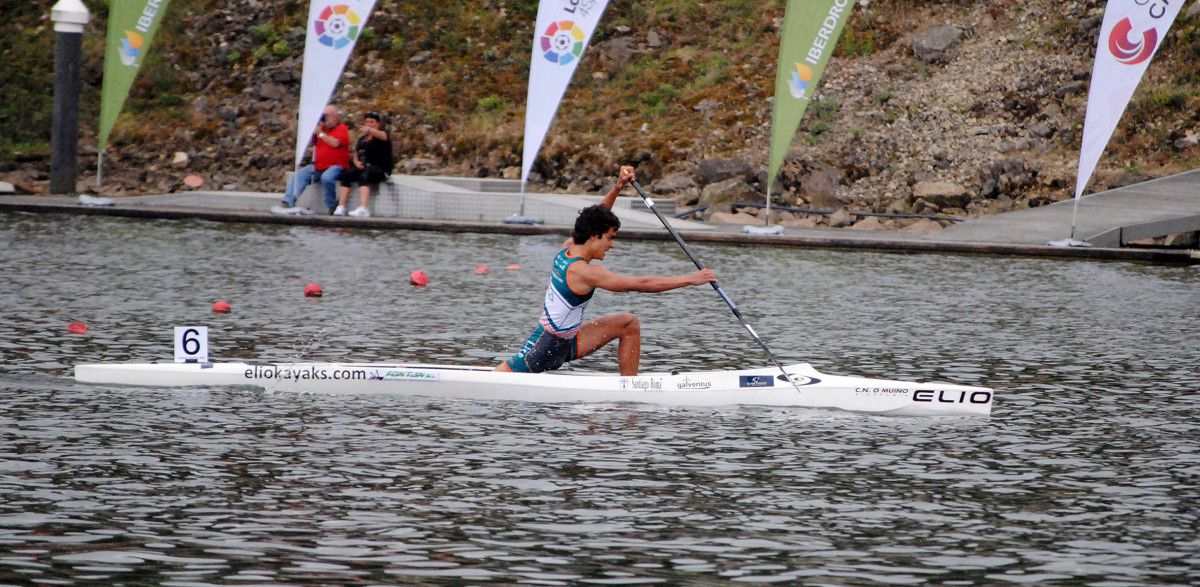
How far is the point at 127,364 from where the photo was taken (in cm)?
1352

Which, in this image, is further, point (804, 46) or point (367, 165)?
point (367, 165)

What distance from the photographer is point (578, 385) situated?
13.2 meters

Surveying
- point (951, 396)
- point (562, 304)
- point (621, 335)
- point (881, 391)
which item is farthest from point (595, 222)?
point (951, 396)

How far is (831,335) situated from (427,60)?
22.9 meters

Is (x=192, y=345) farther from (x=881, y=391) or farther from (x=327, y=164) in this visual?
(x=327, y=164)

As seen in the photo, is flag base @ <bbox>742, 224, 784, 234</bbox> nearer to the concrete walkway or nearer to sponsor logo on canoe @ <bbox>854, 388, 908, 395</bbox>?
the concrete walkway

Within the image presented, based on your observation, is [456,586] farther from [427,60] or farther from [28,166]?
[427,60]

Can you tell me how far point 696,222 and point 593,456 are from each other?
61.7 feet

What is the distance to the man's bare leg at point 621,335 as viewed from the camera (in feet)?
44.1

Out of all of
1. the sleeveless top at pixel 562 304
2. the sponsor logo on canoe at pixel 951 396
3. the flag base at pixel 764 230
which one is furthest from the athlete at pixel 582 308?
the flag base at pixel 764 230

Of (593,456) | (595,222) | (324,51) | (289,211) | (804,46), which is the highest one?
(804,46)

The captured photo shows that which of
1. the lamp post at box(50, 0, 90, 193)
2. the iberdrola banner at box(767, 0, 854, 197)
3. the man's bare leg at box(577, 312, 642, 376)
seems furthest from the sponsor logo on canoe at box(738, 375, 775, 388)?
the lamp post at box(50, 0, 90, 193)

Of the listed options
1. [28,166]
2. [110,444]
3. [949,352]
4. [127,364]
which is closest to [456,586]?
[110,444]

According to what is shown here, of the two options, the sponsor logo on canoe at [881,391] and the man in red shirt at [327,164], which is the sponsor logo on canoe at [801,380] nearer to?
the sponsor logo on canoe at [881,391]
